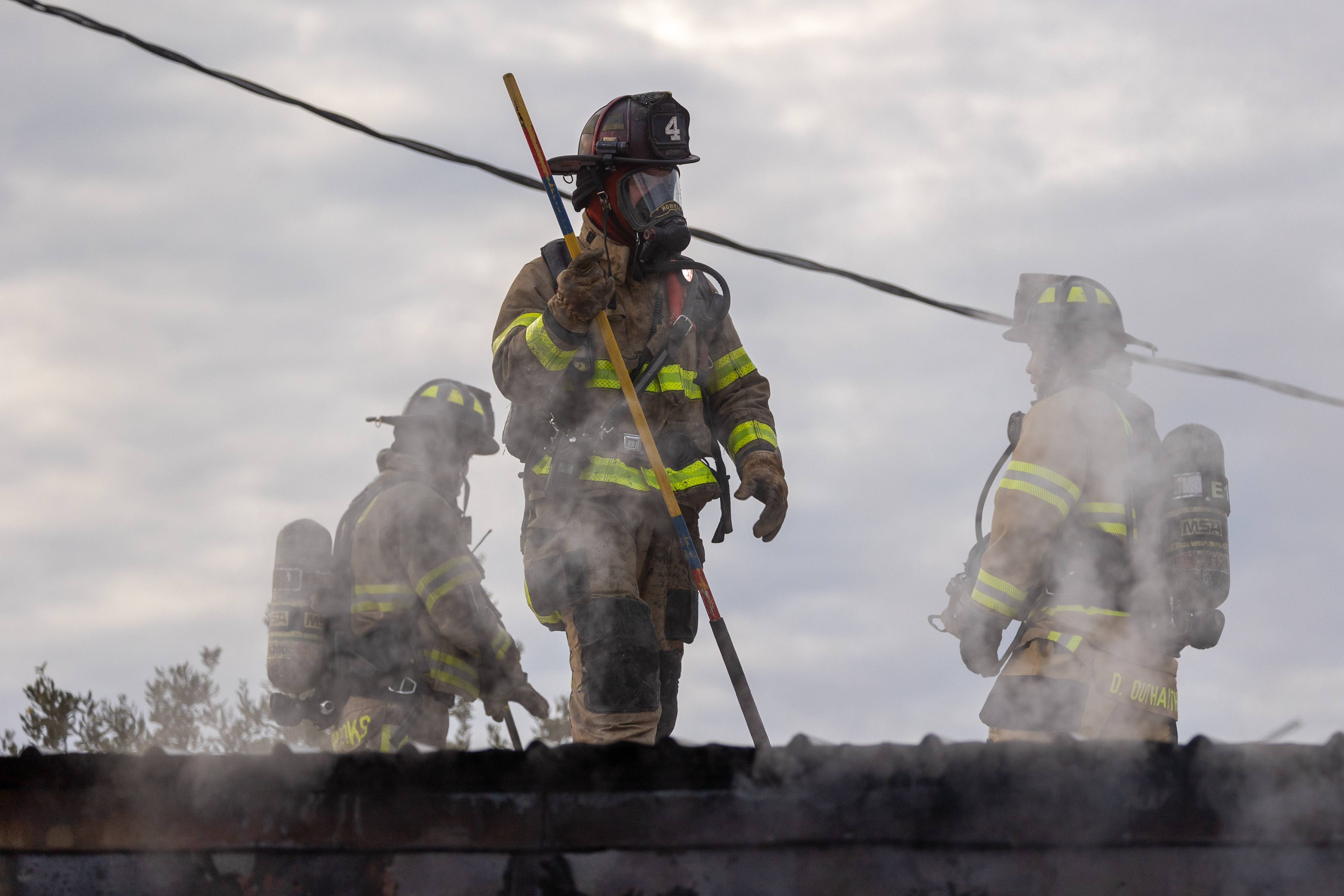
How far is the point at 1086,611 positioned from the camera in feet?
14.5

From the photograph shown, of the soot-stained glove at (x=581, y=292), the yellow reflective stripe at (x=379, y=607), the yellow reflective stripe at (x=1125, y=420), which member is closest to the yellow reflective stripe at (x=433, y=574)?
the yellow reflective stripe at (x=379, y=607)

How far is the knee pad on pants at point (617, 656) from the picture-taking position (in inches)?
173

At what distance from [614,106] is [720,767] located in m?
3.03

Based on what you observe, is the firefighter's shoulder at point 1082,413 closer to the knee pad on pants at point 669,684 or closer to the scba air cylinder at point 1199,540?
the scba air cylinder at point 1199,540

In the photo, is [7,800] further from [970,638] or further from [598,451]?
[970,638]

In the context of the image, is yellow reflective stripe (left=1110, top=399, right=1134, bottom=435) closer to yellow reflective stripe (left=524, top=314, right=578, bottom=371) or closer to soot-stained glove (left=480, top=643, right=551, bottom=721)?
yellow reflective stripe (left=524, top=314, right=578, bottom=371)

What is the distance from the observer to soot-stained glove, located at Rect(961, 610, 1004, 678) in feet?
14.6

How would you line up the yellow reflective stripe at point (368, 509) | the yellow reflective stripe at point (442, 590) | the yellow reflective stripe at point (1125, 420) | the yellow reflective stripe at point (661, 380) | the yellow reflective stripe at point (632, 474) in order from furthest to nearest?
the yellow reflective stripe at point (368, 509) < the yellow reflective stripe at point (442, 590) < the yellow reflective stripe at point (661, 380) < the yellow reflective stripe at point (632, 474) < the yellow reflective stripe at point (1125, 420)

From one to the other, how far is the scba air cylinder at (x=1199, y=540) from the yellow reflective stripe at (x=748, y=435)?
1514 millimetres

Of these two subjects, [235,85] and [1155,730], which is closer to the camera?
[1155,730]

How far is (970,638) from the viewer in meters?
4.48

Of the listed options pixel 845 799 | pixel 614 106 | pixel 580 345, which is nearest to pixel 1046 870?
pixel 845 799

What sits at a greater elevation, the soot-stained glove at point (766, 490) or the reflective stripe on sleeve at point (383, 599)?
the soot-stained glove at point (766, 490)

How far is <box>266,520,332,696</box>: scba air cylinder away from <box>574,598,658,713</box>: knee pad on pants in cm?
153
